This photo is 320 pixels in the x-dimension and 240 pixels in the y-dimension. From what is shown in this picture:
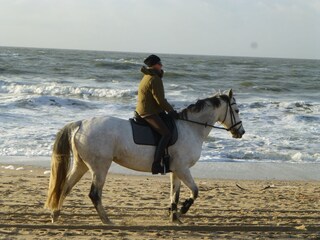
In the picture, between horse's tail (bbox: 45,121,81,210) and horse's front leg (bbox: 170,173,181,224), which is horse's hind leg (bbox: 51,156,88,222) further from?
horse's front leg (bbox: 170,173,181,224)

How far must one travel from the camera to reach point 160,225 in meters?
7.32

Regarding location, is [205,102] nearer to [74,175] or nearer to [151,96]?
[151,96]

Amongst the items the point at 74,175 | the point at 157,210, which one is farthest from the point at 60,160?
the point at 157,210

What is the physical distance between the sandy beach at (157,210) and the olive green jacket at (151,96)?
4.89 ft

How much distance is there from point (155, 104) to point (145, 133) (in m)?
0.41

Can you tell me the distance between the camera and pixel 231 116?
26.7ft

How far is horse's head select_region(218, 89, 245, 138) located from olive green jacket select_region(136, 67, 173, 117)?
0.96 metres

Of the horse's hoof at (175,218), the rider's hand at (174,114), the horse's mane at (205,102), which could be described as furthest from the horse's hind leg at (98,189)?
the horse's mane at (205,102)

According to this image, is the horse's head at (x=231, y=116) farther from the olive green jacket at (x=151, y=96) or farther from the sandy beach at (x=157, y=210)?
the sandy beach at (x=157, y=210)

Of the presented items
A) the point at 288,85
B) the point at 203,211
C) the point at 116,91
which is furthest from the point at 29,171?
the point at 288,85

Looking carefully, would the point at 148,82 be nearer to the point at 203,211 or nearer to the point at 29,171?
the point at 203,211

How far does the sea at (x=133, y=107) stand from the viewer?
1523 centimetres

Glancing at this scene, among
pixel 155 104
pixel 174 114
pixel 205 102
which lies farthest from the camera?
pixel 205 102

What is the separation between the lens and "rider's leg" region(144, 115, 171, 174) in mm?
7410
